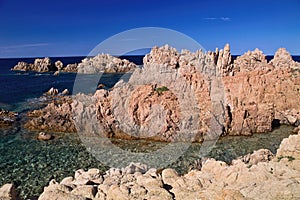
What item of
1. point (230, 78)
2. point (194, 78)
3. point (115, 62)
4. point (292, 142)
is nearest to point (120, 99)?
point (194, 78)

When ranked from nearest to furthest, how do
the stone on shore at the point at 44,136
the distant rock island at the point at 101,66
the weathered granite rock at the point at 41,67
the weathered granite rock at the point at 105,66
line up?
the stone on shore at the point at 44,136
the weathered granite rock at the point at 105,66
the distant rock island at the point at 101,66
the weathered granite rock at the point at 41,67

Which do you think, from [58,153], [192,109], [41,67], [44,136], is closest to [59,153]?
[58,153]

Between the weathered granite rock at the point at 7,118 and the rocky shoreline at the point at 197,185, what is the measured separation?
1808cm

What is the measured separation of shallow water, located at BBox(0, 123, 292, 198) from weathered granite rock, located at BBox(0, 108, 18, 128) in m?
2.13

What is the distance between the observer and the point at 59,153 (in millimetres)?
18062

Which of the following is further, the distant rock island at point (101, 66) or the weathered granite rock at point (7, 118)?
the distant rock island at point (101, 66)

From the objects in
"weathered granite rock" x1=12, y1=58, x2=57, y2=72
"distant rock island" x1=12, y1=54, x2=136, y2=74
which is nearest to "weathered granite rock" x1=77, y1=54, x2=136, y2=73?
"distant rock island" x1=12, y1=54, x2=136, y2=74

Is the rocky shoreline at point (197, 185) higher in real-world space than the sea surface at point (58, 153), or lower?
higher

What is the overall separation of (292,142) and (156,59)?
124ft

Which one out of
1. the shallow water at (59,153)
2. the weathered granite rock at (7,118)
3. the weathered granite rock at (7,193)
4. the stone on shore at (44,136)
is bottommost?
the shallow water at (59,153)

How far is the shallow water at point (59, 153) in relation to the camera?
1454cm

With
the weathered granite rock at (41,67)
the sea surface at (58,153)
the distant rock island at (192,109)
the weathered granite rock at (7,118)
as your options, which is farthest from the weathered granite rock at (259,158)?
the weathered granite rock at (41,67)

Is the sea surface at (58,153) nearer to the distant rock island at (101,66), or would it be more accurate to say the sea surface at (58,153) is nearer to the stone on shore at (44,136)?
the stone on shore at (44,136)

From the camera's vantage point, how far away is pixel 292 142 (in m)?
11.7
